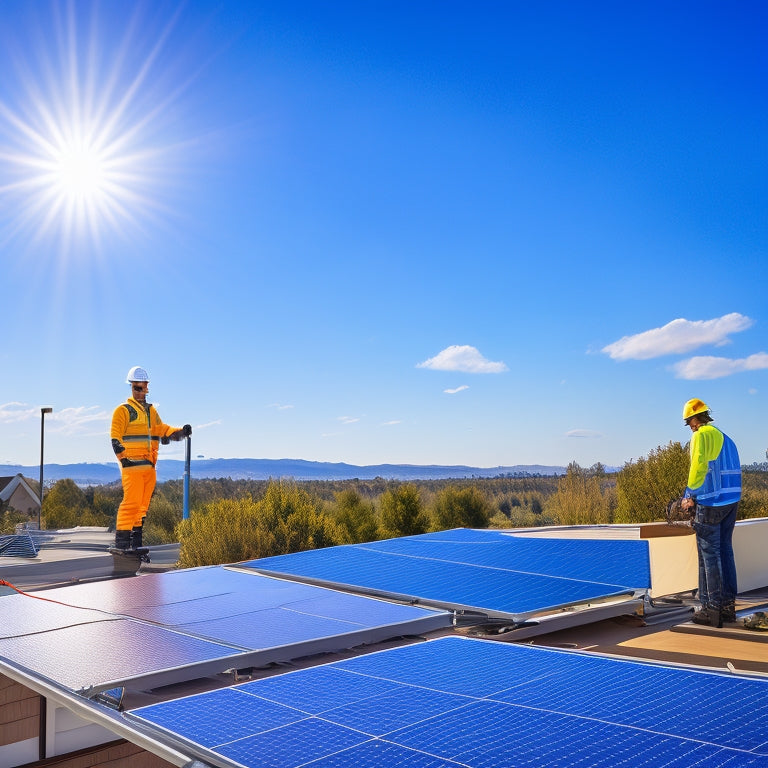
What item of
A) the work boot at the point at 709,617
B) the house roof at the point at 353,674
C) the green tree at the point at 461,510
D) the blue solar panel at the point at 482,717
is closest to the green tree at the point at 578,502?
the green tree at the point at 461,510

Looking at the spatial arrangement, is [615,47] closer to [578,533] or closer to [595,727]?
[578,533]

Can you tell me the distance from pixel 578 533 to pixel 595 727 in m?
8.42

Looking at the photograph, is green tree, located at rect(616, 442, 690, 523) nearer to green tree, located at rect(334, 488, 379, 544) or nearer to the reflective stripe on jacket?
green tree, located at rect(334, 488, 379, 544)

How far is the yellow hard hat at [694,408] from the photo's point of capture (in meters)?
6.97

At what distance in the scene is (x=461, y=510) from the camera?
22.4 metres

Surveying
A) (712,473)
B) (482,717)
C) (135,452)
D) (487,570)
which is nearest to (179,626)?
(482,717)

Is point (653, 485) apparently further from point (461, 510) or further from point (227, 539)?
point (227, 539)

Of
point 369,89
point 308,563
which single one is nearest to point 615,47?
point 369,89

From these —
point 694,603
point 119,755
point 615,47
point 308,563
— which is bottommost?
point 119,755

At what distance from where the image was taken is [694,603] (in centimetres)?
652

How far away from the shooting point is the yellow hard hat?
6969mm

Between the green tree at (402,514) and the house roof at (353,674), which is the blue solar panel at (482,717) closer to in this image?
the house roof at (353,674)

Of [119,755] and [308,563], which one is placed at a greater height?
[308,563]

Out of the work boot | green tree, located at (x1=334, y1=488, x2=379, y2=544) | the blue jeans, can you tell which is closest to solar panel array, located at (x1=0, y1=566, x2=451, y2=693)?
the work boot
